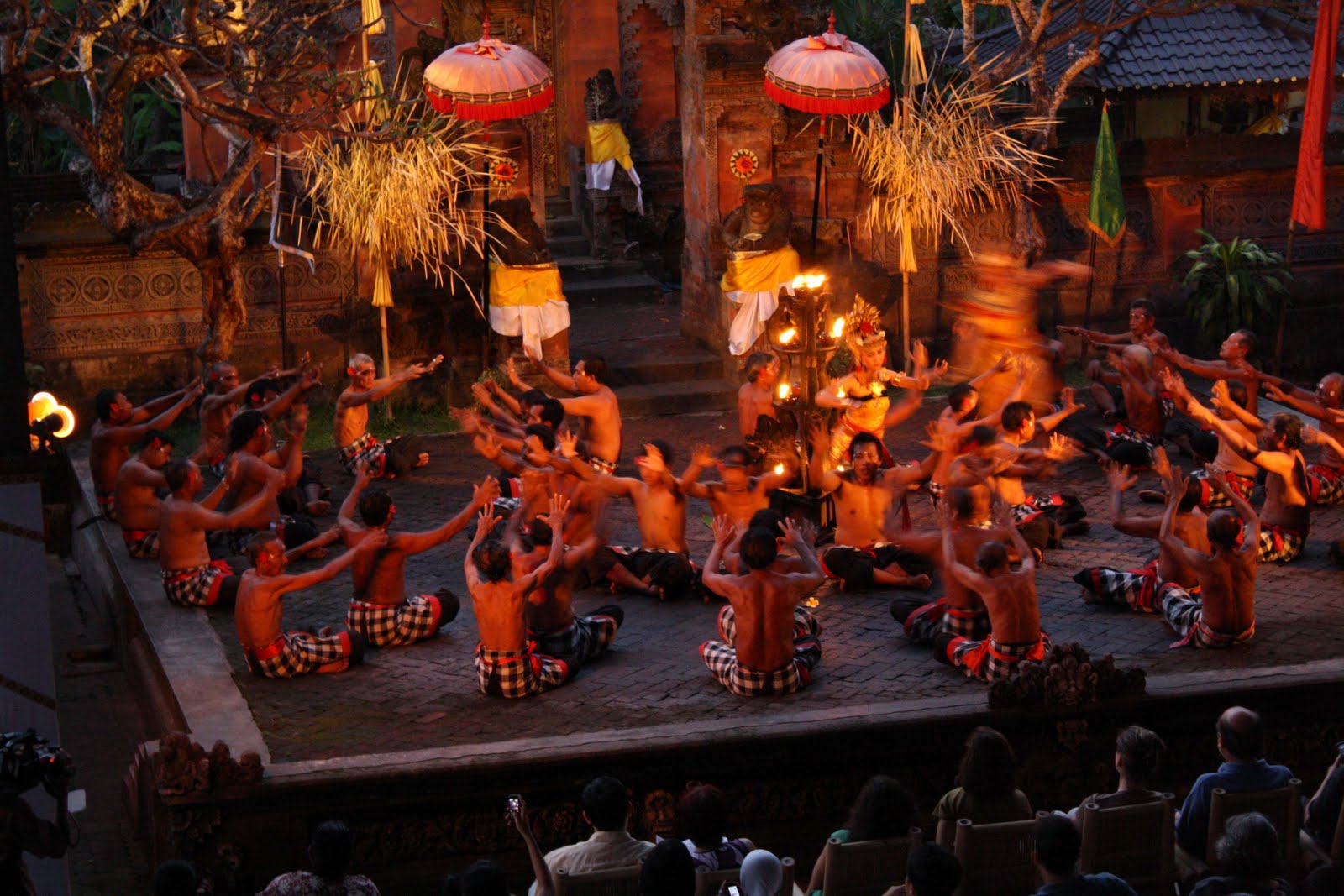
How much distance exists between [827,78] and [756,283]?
88.3 inches

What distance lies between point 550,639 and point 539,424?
6.74ft

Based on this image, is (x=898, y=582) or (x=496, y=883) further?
(x=898, y=582)

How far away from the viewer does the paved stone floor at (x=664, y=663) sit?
9898mm

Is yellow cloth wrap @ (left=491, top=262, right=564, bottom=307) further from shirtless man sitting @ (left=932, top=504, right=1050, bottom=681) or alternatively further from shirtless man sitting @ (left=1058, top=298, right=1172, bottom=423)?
shirtless man sitting @ (left=932, top=504, right=1050, bottom=681)

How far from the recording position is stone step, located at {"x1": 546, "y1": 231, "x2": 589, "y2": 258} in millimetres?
21422

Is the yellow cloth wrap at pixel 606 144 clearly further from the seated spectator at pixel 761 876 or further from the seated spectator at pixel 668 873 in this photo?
the seated spectator at pixel 668 873

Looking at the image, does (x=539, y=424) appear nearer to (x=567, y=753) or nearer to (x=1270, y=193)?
(x=567, y=753)

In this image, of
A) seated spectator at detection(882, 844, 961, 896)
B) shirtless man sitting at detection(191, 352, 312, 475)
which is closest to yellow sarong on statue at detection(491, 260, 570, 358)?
shirtless man sitting at detection(191, 352, 312, 475)

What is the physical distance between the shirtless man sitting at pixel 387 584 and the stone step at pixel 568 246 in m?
10.5

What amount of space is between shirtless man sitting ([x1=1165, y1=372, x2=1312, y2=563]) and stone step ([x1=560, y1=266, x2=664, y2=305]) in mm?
9157

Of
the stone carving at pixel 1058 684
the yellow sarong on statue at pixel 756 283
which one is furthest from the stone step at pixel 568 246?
the stone carving at pixel 1058 684

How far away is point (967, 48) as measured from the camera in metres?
17.5

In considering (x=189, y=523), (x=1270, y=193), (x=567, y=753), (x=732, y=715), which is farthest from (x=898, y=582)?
(x=1270, y=193)

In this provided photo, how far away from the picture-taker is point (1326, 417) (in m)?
13.1
